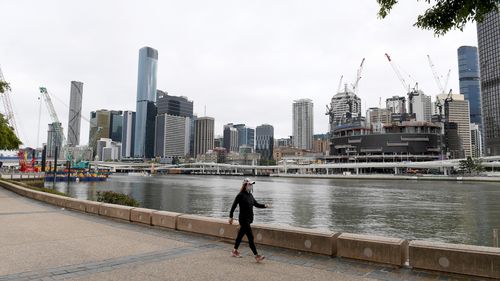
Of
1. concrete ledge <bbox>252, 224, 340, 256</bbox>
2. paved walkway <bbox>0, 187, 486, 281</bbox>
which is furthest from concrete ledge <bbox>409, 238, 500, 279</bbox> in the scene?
concrete ledge <bbox>252, 224, 340, 256</bbox>

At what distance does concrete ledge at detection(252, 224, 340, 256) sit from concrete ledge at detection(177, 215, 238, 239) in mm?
1054

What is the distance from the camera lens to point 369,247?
9.88m

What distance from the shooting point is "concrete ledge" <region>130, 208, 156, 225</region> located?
15991mm

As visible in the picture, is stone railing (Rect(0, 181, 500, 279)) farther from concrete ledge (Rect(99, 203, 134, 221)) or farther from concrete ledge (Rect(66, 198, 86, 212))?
concrete ledge (Rect(66, 198, 86, 212))

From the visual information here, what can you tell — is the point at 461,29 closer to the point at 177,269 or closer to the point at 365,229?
the point at 177,269

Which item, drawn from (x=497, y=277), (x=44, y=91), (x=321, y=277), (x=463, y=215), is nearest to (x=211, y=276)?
(x=321, y=277)

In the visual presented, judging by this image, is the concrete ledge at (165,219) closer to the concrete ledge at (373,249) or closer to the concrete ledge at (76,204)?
the concrete ledge at (373,249)

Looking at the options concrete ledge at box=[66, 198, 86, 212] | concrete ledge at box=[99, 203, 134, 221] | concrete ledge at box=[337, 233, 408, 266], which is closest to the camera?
concrete ledge at box=[337, 233, 408, 266]

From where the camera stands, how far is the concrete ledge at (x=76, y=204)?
69.0 ft

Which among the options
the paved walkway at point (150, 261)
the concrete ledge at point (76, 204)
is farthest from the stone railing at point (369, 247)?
the concrete ledge at point (76, 204)

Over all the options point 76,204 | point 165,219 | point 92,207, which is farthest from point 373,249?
point 76,204

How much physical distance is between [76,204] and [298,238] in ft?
52.2

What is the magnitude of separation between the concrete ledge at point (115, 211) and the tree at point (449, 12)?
13950mm

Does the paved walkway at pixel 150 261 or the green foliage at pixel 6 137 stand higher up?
the green foliage at pixel 6 137
